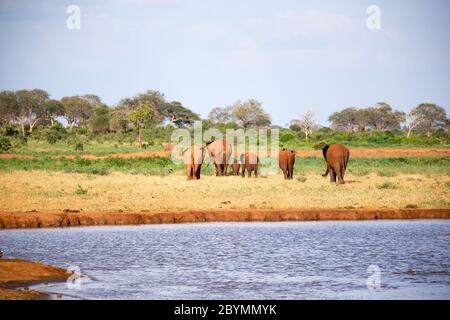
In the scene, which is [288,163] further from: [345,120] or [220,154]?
[345,120]

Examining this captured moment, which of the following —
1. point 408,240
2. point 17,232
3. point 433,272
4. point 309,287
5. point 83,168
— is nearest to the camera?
point 309,287

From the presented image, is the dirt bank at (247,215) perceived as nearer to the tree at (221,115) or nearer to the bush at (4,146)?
the bush at (4,146)

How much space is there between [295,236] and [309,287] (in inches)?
245

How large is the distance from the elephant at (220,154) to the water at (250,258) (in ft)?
48.8

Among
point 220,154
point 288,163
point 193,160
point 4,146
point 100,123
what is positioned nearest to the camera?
point 193,160

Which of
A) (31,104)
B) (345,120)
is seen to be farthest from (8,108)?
(345,120)

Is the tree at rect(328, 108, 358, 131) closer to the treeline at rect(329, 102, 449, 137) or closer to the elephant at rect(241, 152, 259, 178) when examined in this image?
the treeline at rect(329, 102, 449, 137)

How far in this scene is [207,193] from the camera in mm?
30188

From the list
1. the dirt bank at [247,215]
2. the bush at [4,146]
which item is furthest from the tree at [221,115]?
the dirt bank at [247,215]

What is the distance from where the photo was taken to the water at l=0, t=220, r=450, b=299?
14078 mm

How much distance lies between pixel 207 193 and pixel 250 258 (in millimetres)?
12737

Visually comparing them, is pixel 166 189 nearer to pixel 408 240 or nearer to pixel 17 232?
pixel 17 232

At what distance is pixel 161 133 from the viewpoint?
80.1 m
